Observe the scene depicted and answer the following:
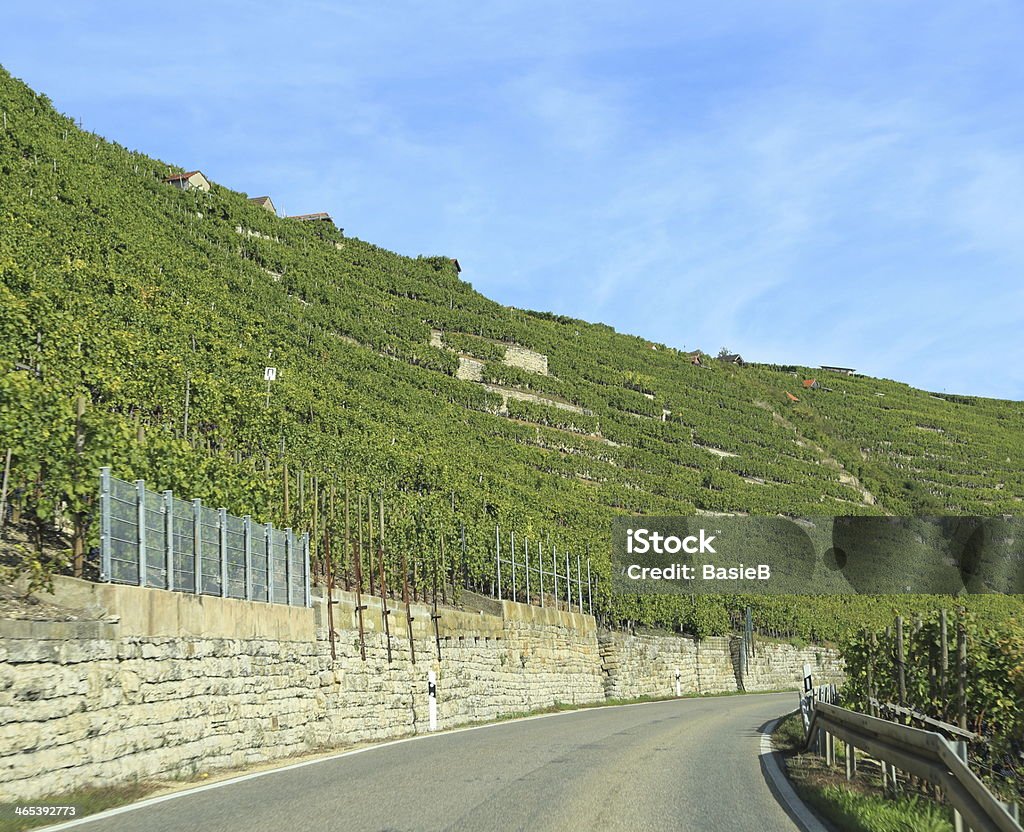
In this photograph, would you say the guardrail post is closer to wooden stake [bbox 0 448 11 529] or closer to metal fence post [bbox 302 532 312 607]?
wooden stake [bbox 0 448 11 529]

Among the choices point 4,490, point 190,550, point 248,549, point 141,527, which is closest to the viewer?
point 4,490

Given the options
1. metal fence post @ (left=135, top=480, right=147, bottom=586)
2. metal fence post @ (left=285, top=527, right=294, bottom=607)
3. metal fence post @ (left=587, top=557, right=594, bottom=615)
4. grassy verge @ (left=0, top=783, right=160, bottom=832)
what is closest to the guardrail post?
grassy verge @ (left=0, top=783, right=160, bottom=832)

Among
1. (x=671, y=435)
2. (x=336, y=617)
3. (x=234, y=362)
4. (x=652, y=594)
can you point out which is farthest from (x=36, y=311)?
(x=671, y=435)

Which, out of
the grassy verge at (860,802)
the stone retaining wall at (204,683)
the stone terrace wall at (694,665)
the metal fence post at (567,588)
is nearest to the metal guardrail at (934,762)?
the grassy verge at (860,802)

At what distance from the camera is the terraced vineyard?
83.1 feet

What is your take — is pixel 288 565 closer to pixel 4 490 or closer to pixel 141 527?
pixel 141 527

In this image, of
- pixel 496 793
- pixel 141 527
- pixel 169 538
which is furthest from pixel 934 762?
pixel 169 538

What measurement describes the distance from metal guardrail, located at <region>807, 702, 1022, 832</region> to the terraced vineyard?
9280 millimetres

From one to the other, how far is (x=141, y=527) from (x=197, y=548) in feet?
4.64

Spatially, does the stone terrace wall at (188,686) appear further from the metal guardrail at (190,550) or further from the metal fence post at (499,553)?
the metal fence post at (499,553)

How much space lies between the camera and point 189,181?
11369 centimetres

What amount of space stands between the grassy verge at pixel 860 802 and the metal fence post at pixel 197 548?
7.72m

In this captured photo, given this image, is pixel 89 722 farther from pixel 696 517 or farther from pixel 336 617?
pixel 696 517

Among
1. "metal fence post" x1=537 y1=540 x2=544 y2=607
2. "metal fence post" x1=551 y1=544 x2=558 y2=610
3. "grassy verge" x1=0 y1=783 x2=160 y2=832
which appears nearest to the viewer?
"grassy verge" x1=0 y1=783 x2=160 y2=832
